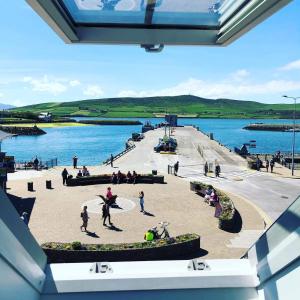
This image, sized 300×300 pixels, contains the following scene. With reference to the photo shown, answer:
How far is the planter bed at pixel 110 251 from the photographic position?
14641 mm

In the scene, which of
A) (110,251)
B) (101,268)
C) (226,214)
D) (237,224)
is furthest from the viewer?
(237,224)

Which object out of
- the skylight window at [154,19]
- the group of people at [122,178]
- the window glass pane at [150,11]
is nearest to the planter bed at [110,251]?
the skylight window at [154,19]

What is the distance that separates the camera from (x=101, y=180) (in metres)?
30.1

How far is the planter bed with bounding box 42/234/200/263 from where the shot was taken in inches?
576

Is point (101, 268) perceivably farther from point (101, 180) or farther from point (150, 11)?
point (101, 180)

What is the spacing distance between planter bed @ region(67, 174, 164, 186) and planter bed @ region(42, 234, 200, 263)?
14.1 m

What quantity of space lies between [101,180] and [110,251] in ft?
51.4

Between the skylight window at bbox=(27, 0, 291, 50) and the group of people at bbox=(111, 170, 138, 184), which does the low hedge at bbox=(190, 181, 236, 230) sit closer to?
the group of people at bbox=(111, 170, 138, 184)

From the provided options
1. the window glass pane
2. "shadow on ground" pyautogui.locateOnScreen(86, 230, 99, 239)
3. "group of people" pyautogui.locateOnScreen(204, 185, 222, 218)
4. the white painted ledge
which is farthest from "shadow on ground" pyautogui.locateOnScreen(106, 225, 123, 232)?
the window glass pane

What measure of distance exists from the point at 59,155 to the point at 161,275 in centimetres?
8939

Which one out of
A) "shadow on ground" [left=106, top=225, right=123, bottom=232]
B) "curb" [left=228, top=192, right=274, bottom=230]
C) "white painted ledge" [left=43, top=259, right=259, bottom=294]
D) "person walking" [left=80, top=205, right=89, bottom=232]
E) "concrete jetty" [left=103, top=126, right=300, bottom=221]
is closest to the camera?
"white painted ledge" [left=43, top=259, right=259, bottom=294]

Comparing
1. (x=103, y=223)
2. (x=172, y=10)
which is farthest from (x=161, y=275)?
(x=103, y=223)

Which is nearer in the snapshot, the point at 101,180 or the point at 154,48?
the point at 154,48

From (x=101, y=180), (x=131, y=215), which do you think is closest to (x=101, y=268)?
(x=131, y=215)
